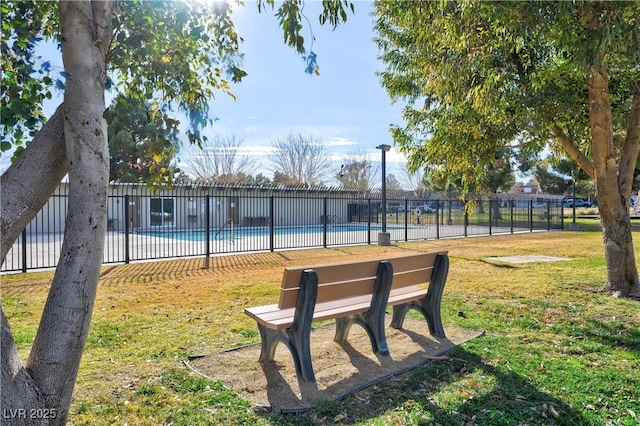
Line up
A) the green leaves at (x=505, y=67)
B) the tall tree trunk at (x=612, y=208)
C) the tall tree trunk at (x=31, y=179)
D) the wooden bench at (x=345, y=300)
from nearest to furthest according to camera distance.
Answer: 1. the tall tree trunk at (x=31, y=179)
2. the wooden bench at (x=345, y=300)
3. the green leaves at (x=505, y=67)
4. the tall tree trunk at (x=612, y=208)

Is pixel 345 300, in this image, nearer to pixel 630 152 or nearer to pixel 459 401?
pixel 459 401

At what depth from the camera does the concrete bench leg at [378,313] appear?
4105 millimetres

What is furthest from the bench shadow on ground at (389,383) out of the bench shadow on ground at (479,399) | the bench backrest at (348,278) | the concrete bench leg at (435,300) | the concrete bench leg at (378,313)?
the bench backrest at (348,278)

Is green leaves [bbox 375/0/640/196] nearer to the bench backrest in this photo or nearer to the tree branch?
the tree branch

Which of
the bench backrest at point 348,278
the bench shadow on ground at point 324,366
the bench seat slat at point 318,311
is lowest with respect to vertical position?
the bench shadow on ground at point 324,366

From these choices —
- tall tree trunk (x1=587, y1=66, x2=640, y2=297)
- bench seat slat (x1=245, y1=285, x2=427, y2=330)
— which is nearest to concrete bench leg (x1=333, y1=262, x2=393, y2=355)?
bench seat slat (x1=245, y1=285, x2=427, y2=330)

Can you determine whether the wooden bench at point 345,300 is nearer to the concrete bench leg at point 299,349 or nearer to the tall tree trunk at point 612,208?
the concrete bench leg at point 299,349

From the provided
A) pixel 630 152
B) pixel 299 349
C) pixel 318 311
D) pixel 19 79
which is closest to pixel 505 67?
pixel 630 152

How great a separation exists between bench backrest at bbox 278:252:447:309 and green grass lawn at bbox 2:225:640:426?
80cm

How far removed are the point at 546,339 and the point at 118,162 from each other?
27.2 m

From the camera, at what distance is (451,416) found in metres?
3.09

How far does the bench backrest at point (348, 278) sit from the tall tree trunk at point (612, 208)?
13.5 feet

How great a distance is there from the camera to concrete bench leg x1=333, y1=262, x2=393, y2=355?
162 inches

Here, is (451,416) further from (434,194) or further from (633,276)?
(434,194)
